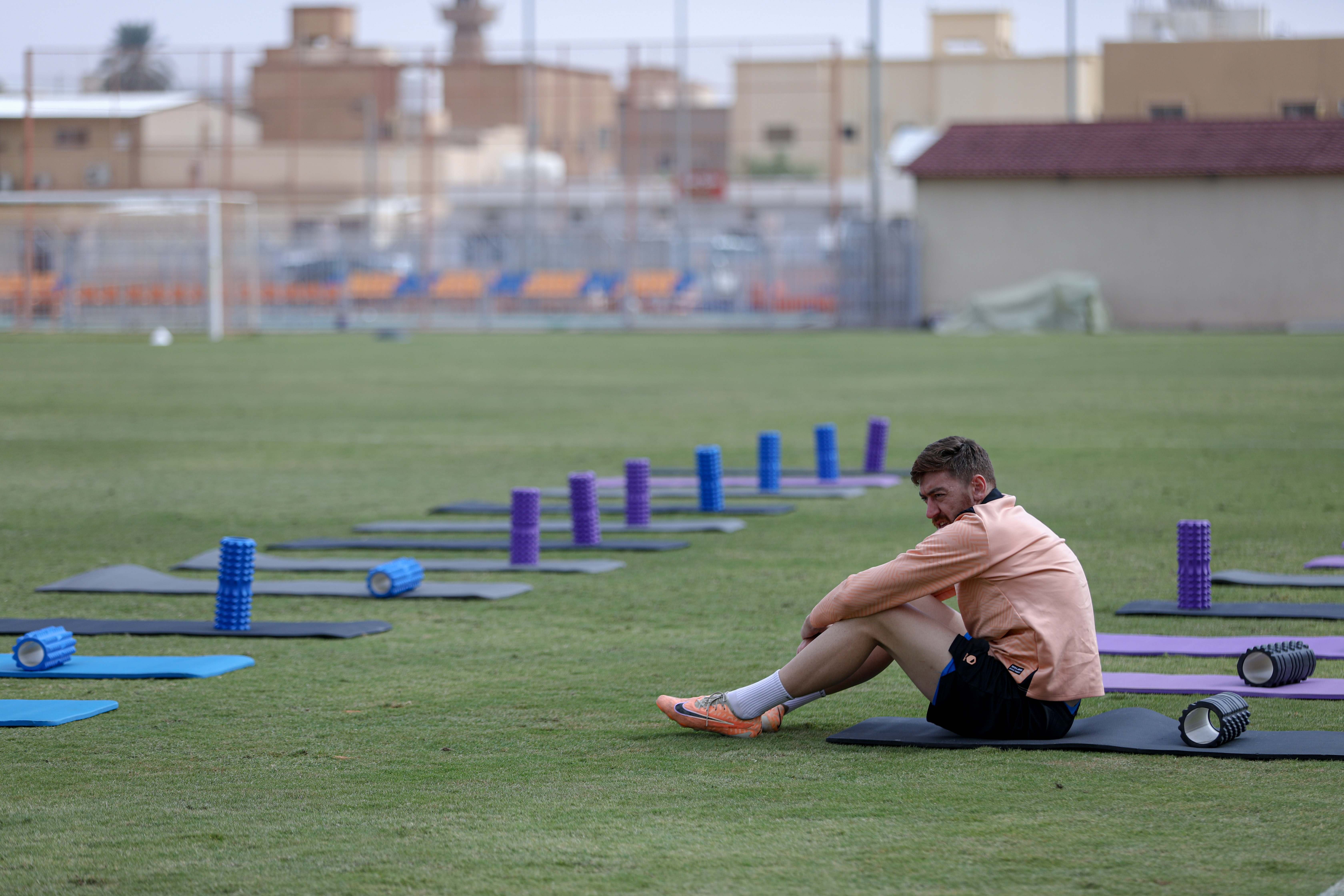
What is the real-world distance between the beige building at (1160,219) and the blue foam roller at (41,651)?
3743 centimetres

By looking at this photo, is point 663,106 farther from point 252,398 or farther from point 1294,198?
→ point 252,398

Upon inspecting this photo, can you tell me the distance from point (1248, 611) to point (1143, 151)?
3614cm

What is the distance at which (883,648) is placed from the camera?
5840 mm

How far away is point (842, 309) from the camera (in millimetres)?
45312

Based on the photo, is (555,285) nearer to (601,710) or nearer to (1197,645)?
(1197,645)

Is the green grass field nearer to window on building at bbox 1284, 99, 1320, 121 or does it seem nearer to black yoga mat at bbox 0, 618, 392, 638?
black yoga mat at bbox 0, 618, 392, 638

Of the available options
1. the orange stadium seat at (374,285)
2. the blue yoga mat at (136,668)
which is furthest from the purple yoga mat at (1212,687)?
the orange stadium seat at (374,285)

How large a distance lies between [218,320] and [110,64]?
14.8 metres

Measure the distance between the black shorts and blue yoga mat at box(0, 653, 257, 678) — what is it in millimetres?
3121

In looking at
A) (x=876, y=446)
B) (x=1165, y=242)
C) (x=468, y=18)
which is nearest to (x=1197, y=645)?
(x=876, y=446)

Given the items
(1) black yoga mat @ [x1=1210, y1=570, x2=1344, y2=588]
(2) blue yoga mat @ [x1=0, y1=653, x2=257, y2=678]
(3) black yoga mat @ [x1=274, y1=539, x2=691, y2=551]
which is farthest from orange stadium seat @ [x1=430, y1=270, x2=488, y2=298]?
(2) blue yoga mat @ [x1=0, y1=653, x2=257, y2=678]

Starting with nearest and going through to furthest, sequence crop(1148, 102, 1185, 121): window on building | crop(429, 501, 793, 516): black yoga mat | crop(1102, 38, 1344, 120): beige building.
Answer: crop(429, 501, 793, 516): black yoga mat → crop(1102, 38, 1344, 120): beige building → crop(1148, 102, 1185, 121): window on building

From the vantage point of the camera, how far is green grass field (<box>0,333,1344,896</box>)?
448 centimetres

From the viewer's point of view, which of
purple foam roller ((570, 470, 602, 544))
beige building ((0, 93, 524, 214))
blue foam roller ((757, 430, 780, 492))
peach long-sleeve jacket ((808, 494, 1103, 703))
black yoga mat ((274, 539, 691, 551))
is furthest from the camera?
beige building ((0, 93, 524, 214))
